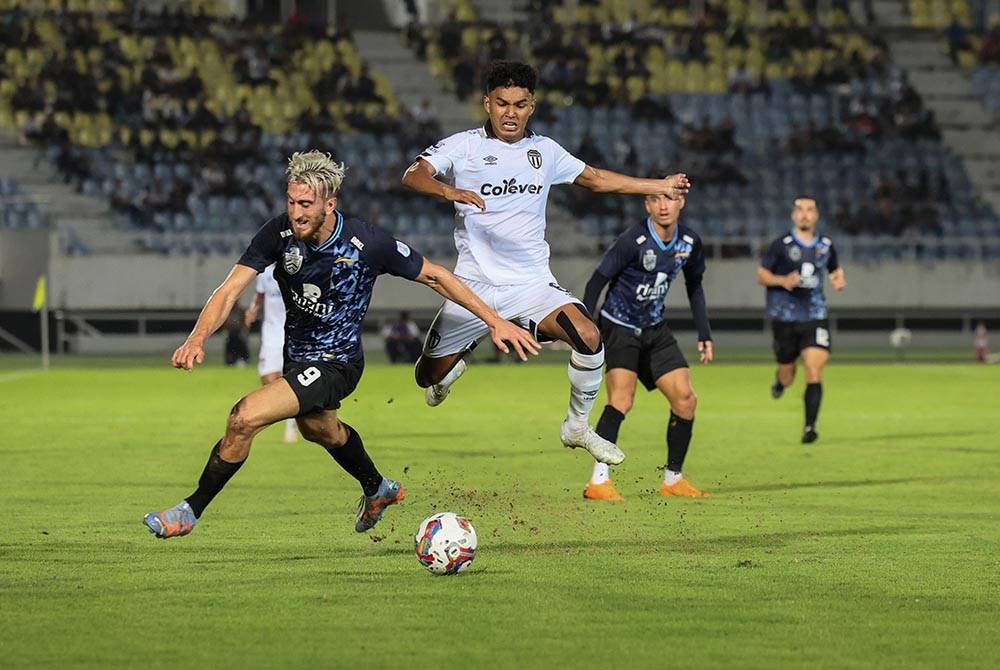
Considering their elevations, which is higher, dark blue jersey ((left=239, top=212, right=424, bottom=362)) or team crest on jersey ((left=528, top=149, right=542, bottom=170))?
team crest on jersey ((left=528, top=149, right=542, bottom=170))

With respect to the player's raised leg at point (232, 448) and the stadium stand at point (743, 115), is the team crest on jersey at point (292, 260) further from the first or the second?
the stadium stand at point (743, 115)

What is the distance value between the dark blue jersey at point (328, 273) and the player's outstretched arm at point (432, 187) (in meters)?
0.50

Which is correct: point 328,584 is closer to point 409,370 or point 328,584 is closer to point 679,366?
point 679,366

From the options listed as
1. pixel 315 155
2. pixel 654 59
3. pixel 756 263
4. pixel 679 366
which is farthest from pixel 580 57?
pixel 315 155

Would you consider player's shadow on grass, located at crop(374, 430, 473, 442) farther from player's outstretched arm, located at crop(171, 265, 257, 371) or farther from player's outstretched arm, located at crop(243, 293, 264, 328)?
player's outstretched arm, located at crop(171, 265, 257, 371)

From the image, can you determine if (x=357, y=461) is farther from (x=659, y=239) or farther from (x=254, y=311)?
(x=254, y=311)

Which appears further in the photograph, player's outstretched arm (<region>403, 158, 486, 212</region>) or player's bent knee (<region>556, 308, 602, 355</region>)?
player's bent knee (<region>556, 308, 602, 355</region>)

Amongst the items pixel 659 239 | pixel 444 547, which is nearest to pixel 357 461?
pixel 444 547

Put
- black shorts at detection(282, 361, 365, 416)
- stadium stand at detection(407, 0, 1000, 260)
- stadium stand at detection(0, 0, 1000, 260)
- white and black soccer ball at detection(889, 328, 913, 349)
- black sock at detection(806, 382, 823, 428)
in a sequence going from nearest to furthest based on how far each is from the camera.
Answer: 1. black shorts at detection(282, 361, 365, 416)
2. black sock at detection(806, 382, 823, 428)
3. white and black soccer ball at detection(889, 328, 913, 349)
4. stadium stand at detection(0, 0, 1000, 260)
5. stadium stand at detection(407, 0, 1000, 260)

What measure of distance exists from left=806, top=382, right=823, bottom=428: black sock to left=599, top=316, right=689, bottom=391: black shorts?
14.6 feet

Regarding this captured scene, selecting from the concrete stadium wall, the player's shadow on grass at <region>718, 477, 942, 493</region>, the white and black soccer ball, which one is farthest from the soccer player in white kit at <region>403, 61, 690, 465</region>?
the white and black soccer ball

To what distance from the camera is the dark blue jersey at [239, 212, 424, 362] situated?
8.51 meters

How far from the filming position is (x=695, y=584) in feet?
25.8

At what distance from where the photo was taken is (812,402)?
16.3m
